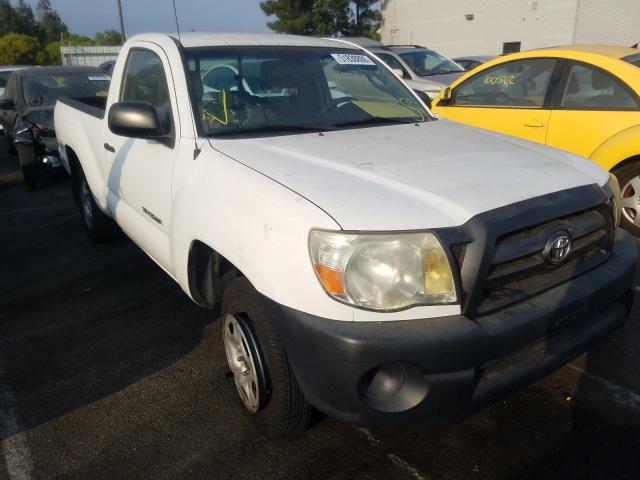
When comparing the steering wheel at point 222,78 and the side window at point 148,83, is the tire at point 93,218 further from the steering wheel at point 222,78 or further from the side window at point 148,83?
the steering wheel at point 222,78

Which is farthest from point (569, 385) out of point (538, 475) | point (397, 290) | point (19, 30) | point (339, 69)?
point (19, 30)

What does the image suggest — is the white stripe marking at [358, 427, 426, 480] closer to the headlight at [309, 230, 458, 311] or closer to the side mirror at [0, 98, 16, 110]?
the headlight at [309, 230, 458, 311]

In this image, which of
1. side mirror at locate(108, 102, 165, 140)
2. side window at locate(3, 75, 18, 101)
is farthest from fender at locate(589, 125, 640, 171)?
side window at locate(3, 75, 18, 101)

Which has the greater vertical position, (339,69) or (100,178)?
(339,69)

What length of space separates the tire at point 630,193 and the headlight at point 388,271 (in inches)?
138

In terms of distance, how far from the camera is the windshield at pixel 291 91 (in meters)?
3.11

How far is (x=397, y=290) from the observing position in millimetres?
2049

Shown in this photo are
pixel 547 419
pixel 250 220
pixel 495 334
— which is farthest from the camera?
pixel 547 419

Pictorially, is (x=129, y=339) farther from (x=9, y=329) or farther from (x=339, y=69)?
(x=339, y=69)

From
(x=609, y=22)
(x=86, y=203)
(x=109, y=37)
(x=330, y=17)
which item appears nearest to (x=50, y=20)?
(x=109, y=37)

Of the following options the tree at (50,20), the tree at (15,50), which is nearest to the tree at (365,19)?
the tree at (15,50)

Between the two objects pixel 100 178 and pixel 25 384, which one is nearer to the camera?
pixel 25 384

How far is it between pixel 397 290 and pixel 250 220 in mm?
680

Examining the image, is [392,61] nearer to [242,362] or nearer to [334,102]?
[334,102]
